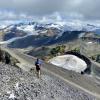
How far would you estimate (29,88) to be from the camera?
128ft

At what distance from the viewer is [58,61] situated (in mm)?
84438

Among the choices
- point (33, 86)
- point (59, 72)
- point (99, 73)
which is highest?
point (33, 86)

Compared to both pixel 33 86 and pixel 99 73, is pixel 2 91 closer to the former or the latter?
pixel 33 86

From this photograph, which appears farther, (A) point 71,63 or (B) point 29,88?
(A) point 71,63

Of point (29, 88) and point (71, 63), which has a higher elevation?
point (29, 88)

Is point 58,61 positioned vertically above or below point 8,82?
below

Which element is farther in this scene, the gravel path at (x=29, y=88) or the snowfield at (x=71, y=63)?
the snowfield at (x=71, y=63)

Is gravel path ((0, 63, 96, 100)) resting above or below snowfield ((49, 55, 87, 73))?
above

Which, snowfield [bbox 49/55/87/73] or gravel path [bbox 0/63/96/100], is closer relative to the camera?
gravel path [bbox 0/63/96/100]

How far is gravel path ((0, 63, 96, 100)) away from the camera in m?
36.8

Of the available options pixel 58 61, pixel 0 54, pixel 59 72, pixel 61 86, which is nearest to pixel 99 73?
pixel 58 61

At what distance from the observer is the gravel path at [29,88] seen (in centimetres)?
3680

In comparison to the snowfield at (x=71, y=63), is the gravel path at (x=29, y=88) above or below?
above

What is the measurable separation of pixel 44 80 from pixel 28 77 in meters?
3.42
